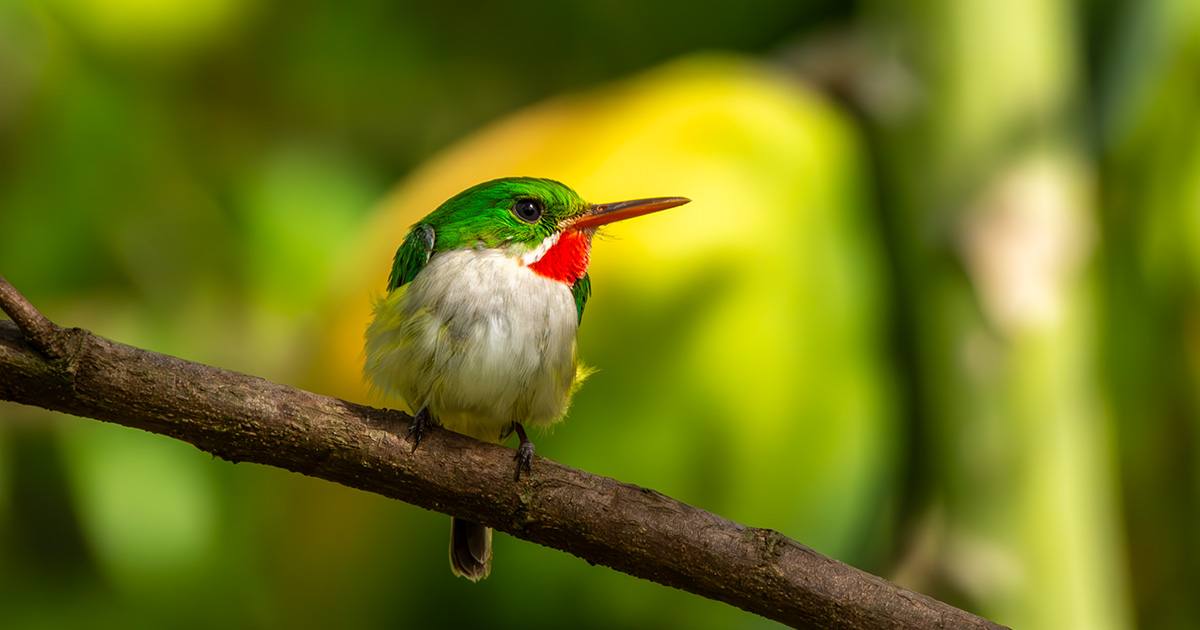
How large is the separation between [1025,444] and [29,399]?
68cm

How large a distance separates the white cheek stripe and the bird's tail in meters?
0.14

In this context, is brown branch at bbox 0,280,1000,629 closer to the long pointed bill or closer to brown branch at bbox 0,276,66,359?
brown branch at bbox 0,276,66,359

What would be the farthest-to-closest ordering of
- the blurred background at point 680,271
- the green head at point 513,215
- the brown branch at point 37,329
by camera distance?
the blurred background at point 680,271 → the green head at point 513,215 → the brown branch at point 37,329

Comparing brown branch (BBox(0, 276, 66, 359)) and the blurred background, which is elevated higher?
the blurred background

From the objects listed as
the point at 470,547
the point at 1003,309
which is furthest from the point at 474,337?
the point at 1003,309

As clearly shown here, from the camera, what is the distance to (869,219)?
1071 mm

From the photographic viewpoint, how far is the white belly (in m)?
0.67

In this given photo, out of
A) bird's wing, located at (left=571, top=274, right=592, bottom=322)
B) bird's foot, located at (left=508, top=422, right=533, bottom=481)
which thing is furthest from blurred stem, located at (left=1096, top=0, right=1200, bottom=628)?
bird's foot, located at (left=508, top=422, right=533, bottom=481)

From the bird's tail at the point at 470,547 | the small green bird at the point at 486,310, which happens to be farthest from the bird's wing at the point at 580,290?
the bird's tail at the point at 470,547

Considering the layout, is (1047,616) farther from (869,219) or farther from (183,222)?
(183,222)

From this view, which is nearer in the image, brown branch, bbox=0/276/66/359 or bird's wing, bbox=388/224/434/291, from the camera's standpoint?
brown branch, bbox=0/276/66/359

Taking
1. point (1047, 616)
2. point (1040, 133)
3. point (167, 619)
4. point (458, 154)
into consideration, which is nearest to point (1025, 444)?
point (1047, 616)

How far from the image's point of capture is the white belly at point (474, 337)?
0.67m

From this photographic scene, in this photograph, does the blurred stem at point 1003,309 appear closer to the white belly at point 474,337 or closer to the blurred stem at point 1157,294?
the blurred stem at point 1157,294
